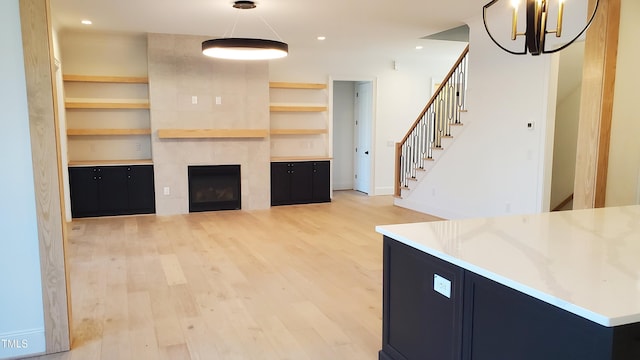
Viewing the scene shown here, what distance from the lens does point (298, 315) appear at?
3443mm

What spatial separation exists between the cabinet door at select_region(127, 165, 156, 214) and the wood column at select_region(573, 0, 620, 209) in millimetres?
6022

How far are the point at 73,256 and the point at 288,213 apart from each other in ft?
11.0

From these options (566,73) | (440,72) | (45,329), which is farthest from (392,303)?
(440,72)

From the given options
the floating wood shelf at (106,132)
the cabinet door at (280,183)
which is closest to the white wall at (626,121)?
the cabinet door at (280,183)

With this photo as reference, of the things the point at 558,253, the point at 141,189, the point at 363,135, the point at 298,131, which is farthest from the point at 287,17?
the point at 558,253

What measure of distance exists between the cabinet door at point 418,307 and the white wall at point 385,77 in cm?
678

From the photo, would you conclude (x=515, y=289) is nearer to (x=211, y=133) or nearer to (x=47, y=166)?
(x=47, y=166)

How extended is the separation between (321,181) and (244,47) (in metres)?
3.94

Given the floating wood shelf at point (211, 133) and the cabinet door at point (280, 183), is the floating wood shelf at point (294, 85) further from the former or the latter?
the cabinet door at point (280, 183)

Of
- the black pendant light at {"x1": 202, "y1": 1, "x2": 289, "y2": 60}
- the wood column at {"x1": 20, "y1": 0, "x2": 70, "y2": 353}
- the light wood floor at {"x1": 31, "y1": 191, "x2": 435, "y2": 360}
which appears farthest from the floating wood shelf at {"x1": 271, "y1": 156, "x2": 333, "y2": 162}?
the wood column at {"x1": 20, "y1": 0, "x2": 70, "y2": 353}

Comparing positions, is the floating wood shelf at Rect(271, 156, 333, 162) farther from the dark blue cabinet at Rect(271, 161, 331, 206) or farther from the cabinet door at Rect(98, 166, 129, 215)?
the cabinet door at Rect(98, 166, 129, 215)

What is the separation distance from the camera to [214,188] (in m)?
7.73

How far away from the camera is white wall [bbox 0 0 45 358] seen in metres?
2.65

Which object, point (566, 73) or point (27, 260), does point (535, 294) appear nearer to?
point (27, 260)
